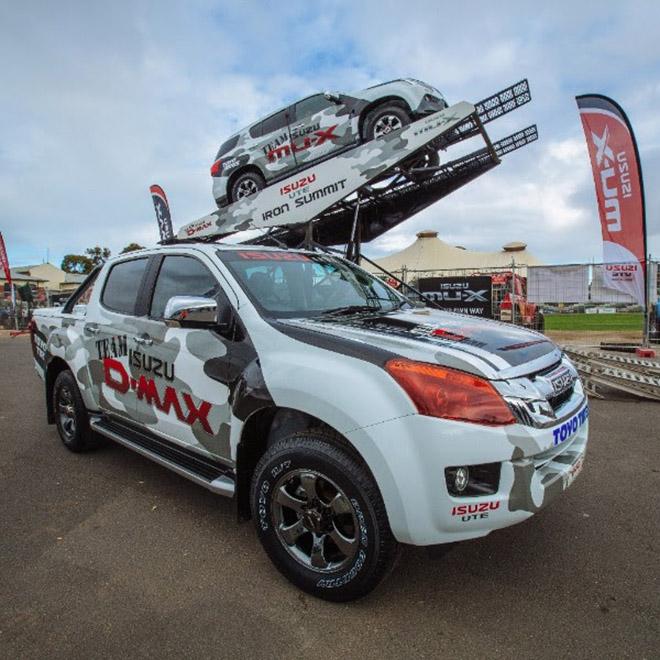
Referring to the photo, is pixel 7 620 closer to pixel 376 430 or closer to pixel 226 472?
pixel 226 472

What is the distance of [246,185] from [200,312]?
7.03 m

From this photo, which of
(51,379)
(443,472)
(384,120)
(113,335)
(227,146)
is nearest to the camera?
(443,472)

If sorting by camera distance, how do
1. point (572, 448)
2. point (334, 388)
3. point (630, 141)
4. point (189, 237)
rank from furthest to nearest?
point (189, 237) → point (630, 141) → point (572, 448) → point (334, 388)

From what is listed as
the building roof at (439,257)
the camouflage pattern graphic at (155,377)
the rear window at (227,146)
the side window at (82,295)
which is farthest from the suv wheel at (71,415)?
the building roof at (439,257)

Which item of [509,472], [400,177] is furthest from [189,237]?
[509,472]

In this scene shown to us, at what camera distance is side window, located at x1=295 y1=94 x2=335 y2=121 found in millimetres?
8022

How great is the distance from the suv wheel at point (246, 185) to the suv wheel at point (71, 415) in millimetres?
5513

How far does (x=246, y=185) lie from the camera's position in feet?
29.5

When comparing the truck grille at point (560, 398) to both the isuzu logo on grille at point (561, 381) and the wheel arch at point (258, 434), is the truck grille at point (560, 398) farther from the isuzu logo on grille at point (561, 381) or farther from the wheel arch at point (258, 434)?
the wheel arch at point (258, 434)

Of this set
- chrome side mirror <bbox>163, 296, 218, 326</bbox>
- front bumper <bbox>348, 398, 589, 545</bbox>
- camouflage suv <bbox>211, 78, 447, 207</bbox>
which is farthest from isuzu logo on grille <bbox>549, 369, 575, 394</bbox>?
camouflage suv <bbox>211, 78, 447, 207</bbox>

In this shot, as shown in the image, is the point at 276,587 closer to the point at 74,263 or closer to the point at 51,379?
the point at 51,379

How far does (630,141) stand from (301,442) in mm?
8781

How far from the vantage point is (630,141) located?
812 centimetres

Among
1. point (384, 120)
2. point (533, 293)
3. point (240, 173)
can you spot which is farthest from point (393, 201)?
point (533, 293)
